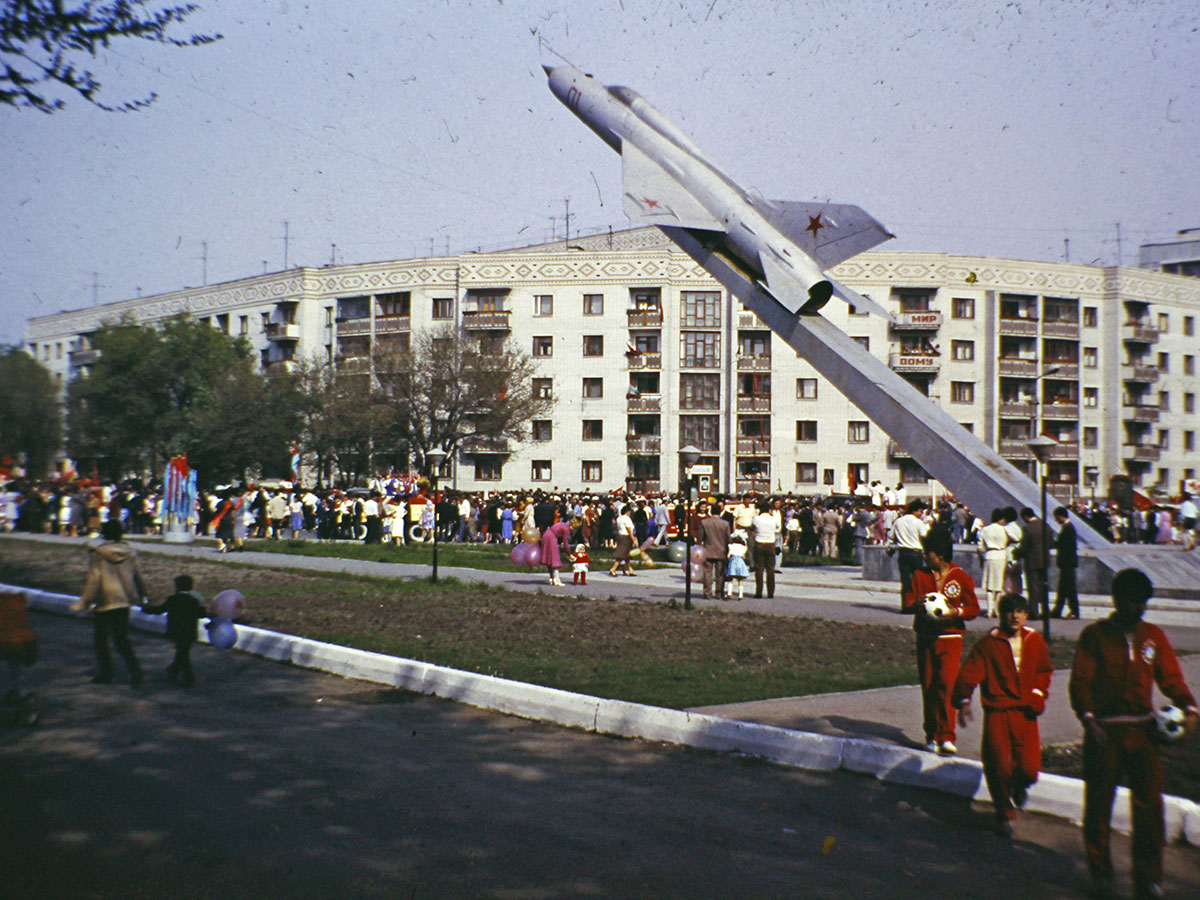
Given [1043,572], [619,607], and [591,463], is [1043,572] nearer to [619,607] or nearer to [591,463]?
[619,607]

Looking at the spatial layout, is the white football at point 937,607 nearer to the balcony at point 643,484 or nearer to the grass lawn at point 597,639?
the grass lawn at point 597,639

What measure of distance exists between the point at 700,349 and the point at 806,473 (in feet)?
27.3

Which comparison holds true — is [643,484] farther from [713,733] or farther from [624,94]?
[713,733]

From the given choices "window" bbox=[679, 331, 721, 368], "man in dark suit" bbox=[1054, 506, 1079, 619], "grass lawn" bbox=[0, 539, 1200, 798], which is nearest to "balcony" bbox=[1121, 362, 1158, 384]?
"window" bbox=[679, 331, 721, 368]

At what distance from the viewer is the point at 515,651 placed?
1220 centimetres

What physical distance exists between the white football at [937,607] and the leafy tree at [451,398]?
42890mm

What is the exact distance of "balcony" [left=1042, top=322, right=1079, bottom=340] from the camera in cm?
5756

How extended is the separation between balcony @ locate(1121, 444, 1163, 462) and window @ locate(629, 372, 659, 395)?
26.5 metres

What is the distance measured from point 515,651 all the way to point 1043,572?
8.20m

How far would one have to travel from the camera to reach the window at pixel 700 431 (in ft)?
181

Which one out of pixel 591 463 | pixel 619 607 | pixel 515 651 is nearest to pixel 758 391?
pixel 591 463

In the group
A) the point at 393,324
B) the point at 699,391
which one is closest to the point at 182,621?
the point at 699,391

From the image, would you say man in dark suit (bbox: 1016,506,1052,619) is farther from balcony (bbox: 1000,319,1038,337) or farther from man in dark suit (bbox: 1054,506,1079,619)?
balcony (bbox: 1000,319,1038,337)

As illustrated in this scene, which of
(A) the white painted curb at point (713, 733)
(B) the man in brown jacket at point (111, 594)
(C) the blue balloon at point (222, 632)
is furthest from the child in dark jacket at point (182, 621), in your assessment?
(C) the blue balloon at point (222, 632)
